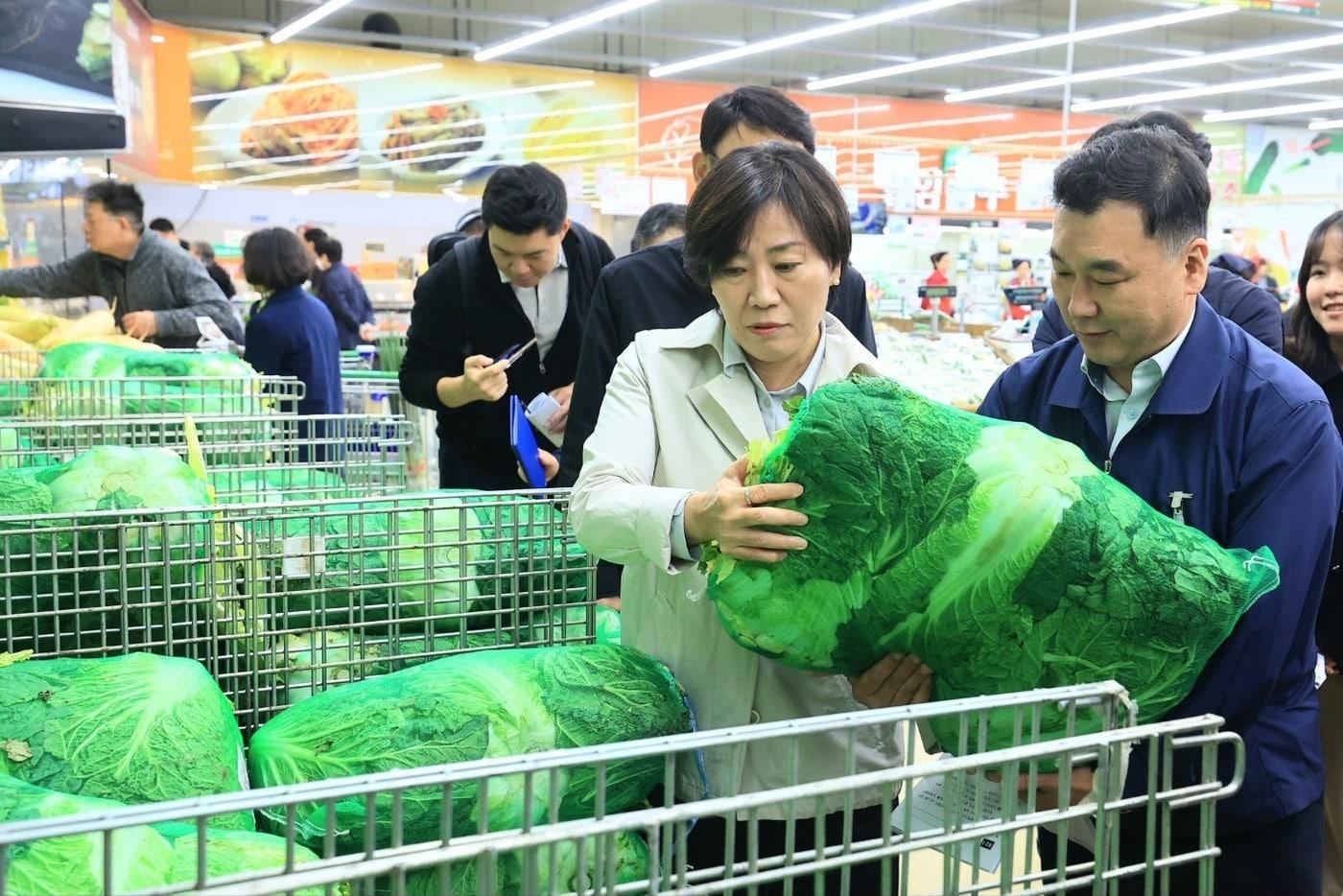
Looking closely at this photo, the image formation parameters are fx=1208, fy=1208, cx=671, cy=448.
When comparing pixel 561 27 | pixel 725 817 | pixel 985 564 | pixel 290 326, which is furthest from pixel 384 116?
pixel 725 817

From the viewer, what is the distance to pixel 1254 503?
1.26m

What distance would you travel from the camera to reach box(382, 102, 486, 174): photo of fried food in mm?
14258

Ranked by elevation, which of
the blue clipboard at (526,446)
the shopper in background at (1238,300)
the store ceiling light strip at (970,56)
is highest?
the store ceiling light strip at (970,56)

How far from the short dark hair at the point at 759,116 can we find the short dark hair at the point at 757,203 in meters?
0.59

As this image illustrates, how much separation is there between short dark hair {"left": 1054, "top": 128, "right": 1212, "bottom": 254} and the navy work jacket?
0.41ft

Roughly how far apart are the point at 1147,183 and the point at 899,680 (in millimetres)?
580

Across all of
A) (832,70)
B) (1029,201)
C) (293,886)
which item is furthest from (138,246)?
(832,70)

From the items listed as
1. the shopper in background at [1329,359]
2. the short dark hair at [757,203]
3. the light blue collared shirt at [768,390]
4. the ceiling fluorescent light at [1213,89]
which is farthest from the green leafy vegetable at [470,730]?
the ceiling fluorescent light at [1213,89]

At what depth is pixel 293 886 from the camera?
696 mm

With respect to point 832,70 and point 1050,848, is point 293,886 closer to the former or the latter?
point 1050,848

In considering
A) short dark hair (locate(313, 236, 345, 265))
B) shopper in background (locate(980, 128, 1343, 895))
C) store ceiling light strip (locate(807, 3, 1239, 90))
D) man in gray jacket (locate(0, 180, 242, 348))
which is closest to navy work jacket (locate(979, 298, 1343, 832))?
shopper in background (locate(980, 128, 1343, 895))

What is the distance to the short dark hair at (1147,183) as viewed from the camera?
1266 millimetres

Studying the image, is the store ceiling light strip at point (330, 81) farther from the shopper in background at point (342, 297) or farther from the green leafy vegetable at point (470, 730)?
the green leafy vegetable at point (470, 730)

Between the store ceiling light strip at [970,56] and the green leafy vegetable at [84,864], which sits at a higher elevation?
the store ceiling light strip at [970,56]
